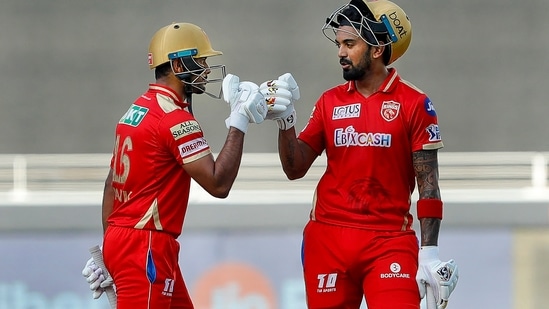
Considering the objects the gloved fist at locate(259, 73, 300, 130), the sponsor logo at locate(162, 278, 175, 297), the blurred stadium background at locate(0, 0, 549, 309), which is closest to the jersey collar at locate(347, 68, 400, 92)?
the gloved fist at locate(259, 73, 300, 130)

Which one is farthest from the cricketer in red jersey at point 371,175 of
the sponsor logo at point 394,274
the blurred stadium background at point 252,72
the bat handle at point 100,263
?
the blurred stadium background at point 252,72

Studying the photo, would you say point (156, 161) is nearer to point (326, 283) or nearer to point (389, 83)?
point (326, 283)

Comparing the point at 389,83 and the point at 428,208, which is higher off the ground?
the point at 389,83

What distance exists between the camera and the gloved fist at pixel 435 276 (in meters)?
4.16

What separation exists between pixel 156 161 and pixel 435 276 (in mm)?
1154

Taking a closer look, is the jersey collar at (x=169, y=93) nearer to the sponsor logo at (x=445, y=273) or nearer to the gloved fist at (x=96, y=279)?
the gloved fist at (x=96, y=279)

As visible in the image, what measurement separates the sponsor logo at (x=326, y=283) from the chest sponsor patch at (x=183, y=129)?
785 mm

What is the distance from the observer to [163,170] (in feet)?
13.8

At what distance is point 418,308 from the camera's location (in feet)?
14.0

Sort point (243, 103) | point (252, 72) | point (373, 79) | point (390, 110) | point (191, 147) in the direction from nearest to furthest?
point (191, 147) < point (243, 103) < point (390, 110) < point (373, 79) < point (252, 72)

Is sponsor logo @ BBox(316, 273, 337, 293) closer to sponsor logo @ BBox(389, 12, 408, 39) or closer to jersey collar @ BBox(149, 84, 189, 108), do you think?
jersey collar @ BBox(149, 84, 189, 108)

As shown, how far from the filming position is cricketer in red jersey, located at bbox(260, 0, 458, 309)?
4.29 m

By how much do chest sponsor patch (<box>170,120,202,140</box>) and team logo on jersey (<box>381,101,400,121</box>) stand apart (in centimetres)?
76

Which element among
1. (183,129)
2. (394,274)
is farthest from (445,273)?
(183,129)
